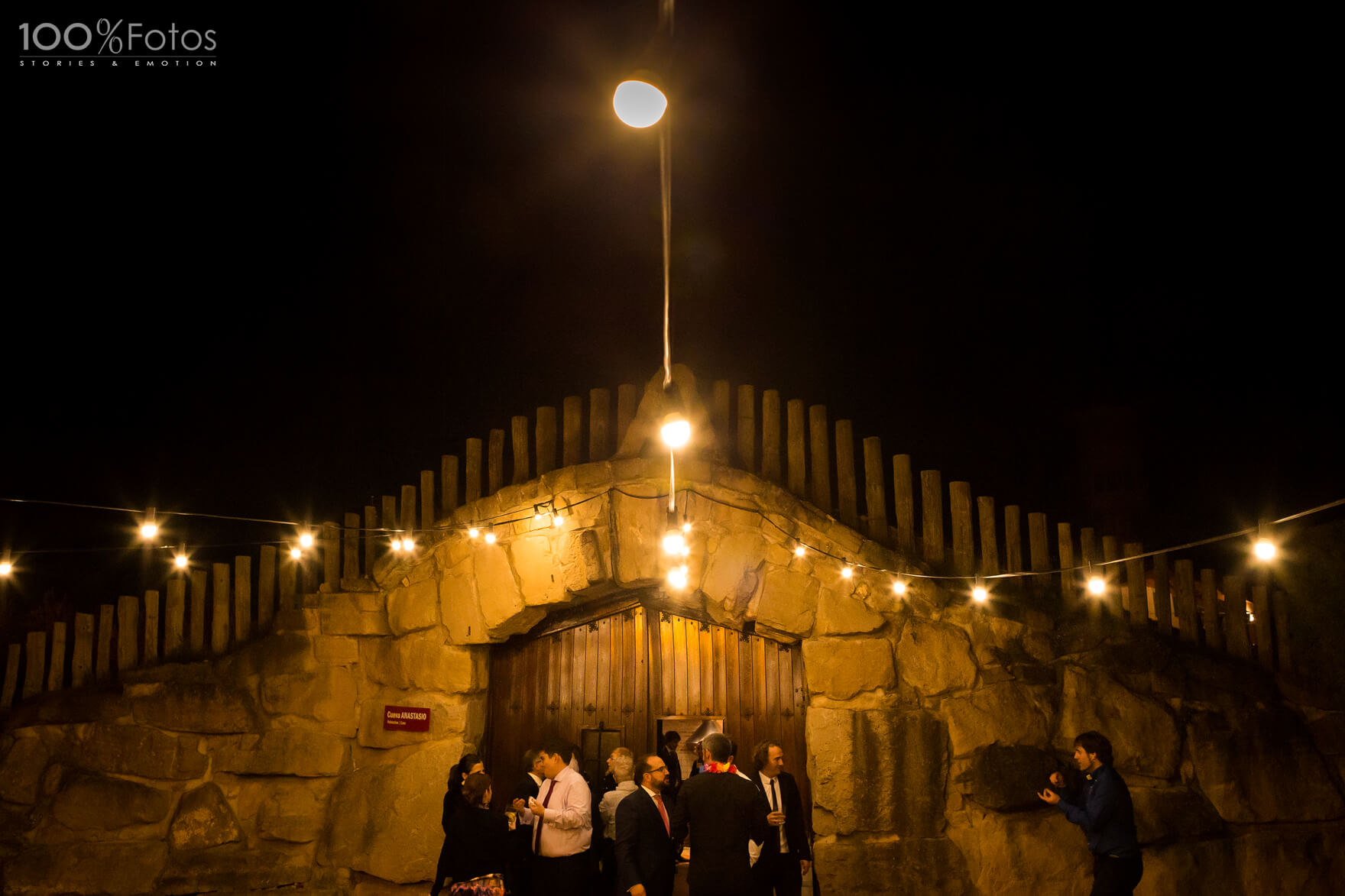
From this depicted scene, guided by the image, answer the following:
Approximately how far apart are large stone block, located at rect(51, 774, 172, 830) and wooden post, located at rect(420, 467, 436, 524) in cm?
213

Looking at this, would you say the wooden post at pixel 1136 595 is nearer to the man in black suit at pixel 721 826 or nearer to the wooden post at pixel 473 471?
the man in black suit at pixel 721 826

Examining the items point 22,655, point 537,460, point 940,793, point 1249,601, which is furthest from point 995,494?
point 22,655

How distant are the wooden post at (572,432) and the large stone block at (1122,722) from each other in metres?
3.93

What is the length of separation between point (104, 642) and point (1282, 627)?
8.69 m

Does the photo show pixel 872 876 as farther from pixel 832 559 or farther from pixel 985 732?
pixel 832 559

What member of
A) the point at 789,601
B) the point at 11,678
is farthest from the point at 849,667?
the point at 11,678

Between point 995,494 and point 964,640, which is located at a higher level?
point 995,494

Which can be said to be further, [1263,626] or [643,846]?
[1263,626]

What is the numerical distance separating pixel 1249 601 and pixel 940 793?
2515 millimetres

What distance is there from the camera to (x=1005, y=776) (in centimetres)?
568

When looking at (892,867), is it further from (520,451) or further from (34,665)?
(34,665)

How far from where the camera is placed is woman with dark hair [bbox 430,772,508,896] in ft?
14.6

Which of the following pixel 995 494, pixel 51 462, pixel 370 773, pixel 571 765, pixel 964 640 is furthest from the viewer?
pixel 995 494

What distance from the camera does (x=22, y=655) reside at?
673 centimetres
